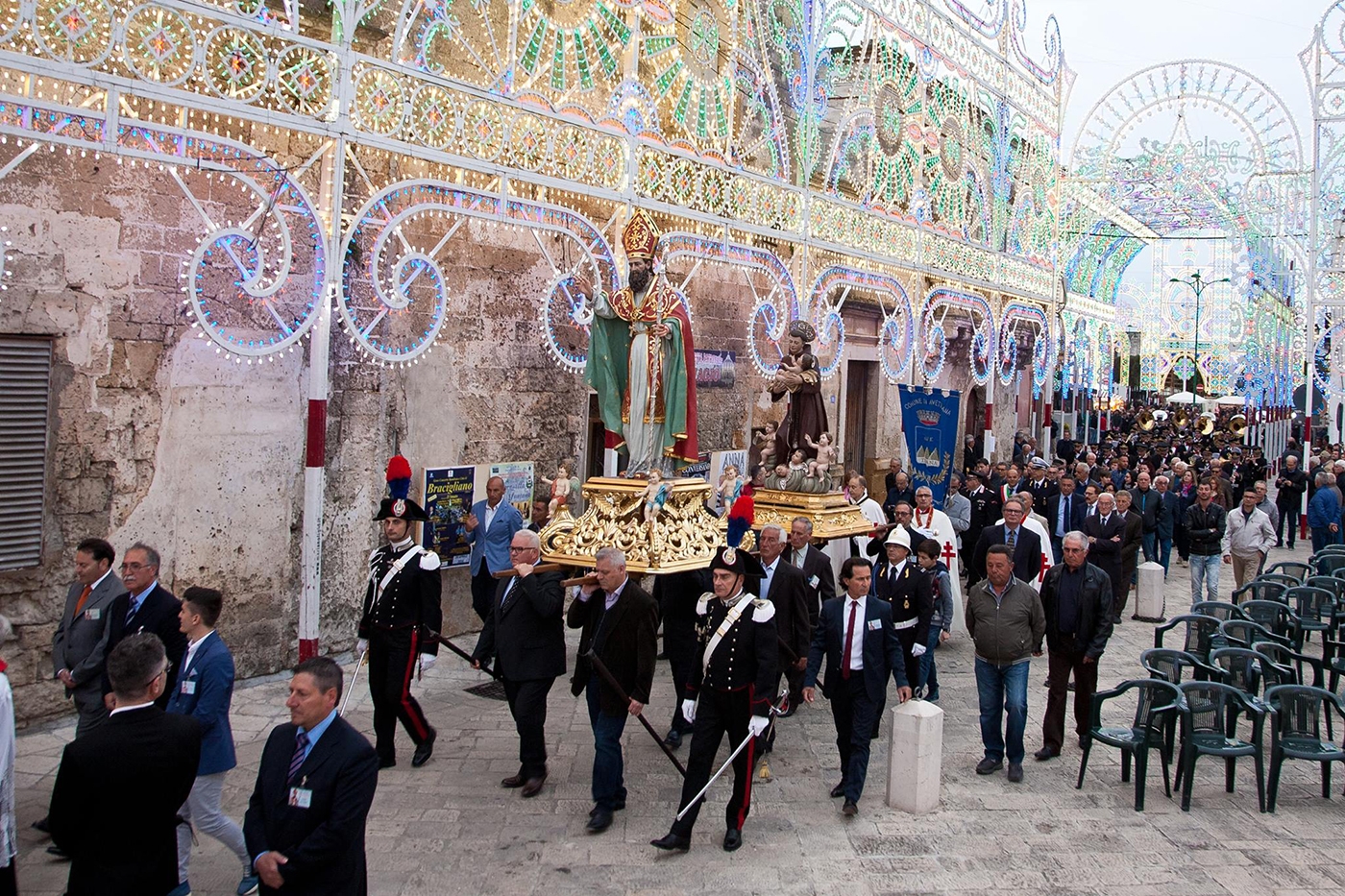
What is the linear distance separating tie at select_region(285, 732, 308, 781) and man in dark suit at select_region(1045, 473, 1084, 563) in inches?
413

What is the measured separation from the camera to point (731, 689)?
234 inches

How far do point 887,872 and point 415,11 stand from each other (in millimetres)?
7258

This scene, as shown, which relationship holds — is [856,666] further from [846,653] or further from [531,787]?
[531,787]

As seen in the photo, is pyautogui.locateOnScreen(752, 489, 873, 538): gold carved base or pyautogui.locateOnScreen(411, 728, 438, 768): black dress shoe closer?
pyautogui.locateOnScreen(411, 728, 438, 768): black dress shoe

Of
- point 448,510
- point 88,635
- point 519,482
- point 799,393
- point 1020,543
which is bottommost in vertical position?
point 88,635

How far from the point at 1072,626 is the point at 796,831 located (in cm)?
271

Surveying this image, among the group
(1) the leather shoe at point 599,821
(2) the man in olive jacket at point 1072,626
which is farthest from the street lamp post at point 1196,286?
(1) the leather shoe at point 599,821

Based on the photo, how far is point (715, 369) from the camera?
14.1 metres

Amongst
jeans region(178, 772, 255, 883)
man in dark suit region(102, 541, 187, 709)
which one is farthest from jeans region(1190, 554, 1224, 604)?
man in dark suit region(102, 541, 187, 709)

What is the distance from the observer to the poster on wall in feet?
49.0

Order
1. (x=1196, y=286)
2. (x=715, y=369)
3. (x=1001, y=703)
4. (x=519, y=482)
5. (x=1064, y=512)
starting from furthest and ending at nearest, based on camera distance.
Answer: (x=1196, y=286) < (x=715, y=369) < (x=1064, y=512) < (x=519, y=482) < (x=1001, y=703)

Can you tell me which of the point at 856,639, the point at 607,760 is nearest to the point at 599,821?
the point at 607,760

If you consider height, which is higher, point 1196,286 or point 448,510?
point 1196,286

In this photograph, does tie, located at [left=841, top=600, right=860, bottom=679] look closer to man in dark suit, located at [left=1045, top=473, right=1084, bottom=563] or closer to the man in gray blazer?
the man in gray blazer
